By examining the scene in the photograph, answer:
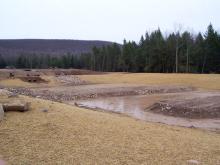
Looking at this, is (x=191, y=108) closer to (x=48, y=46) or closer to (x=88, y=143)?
(x=88, y=143)

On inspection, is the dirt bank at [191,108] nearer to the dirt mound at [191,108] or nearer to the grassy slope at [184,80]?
the dirt mound at [191,108]

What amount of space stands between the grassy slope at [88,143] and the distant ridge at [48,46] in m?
151

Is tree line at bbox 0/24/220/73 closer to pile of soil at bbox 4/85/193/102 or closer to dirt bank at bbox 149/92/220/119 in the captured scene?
pile of soil at bbox 4/85/193/102

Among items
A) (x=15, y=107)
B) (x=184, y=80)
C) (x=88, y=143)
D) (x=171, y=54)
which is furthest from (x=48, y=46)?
(x=88, y=143)

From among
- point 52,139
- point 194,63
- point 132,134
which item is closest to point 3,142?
point 52,139

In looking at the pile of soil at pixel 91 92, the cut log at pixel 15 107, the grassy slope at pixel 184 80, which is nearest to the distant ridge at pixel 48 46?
the grassy slope at pixel 184 80

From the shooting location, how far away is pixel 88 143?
26.0 feet

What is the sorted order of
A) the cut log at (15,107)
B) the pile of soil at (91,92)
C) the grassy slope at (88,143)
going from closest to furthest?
the grassy slope at (88,143)
the cut log at (15,107)
the pile of soil at (91,92)

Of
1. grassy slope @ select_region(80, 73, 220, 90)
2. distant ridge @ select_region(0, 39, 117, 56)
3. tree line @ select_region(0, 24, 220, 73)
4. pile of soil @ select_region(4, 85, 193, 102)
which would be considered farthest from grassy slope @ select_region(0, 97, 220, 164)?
distant ridge @ select_region(0, 39, 117, 56)

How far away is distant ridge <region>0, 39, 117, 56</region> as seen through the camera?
530 feet

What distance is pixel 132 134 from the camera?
29.6 ft

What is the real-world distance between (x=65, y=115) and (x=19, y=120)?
4.68 ft

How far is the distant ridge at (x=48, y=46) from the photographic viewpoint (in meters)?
162

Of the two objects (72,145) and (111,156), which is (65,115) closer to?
(72,145)
